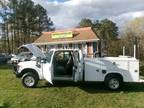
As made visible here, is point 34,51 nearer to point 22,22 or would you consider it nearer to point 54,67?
point 54,67

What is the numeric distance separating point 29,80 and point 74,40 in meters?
35.8

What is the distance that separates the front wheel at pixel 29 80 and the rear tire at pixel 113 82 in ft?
10.9

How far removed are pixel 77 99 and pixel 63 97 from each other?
622 millimetres

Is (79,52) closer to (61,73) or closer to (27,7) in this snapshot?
(61,73)

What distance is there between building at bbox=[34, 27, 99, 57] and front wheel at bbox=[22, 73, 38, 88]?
104 ft

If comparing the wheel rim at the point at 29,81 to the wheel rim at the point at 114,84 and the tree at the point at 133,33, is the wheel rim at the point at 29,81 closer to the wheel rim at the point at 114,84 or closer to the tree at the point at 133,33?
the wheel rim at the point at 114,84

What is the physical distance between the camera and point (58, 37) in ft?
179

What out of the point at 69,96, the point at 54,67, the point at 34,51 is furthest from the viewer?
the point at 34,51

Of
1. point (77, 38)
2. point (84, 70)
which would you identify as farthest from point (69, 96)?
point (77, 38)

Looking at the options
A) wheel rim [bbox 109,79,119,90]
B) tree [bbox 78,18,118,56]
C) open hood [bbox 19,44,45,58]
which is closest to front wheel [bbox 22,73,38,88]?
open hood [bbox 19,44,45,58]

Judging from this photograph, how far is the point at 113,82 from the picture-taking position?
15.2 metres

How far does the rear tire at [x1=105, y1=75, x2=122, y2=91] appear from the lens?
1512 centimetres

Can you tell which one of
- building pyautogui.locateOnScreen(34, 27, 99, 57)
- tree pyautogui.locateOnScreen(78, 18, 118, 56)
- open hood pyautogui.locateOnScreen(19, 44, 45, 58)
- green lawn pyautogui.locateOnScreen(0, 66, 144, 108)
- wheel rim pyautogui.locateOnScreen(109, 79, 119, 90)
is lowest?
green lawn pyautogui.locateOnScreen(0, 66, 144, 108)

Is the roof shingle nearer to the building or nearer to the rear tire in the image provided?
the building
